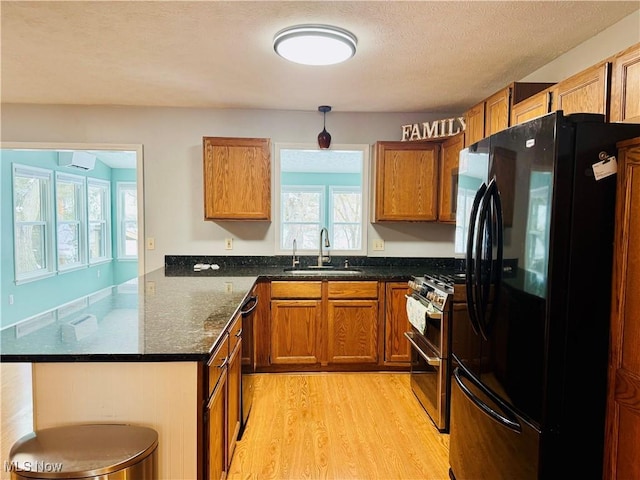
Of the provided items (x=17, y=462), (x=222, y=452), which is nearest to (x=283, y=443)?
(x=222, y=452)

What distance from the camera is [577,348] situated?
141 cm

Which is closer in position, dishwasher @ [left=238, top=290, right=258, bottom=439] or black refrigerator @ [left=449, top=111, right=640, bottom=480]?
black refrigerator @ [left=449, top=111, right=640, bottom=480]

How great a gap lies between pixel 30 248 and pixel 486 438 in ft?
17.4

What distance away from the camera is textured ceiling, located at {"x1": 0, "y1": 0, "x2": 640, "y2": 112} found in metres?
1.91

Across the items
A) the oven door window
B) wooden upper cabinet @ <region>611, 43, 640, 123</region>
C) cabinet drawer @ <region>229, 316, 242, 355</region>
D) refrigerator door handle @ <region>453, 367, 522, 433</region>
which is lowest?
Result: the oven door window

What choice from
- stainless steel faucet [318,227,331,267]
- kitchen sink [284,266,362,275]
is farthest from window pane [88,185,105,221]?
stainless steel faucet [318,227,331,267]

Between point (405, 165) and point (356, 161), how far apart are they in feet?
6.31

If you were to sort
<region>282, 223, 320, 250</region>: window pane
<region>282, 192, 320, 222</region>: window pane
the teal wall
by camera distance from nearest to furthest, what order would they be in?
the teal wall, <region>282, 223, 320, 250</region>: window pane, <region>282, 192, 320, 222</region>: window pane

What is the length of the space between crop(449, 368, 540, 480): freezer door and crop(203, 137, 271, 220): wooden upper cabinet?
7.25 ft

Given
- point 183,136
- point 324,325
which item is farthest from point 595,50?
point 183,136

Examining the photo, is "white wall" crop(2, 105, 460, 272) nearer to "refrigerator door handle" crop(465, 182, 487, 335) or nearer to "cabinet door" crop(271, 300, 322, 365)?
"cabinet door" crop(271, 300, 322, 365)

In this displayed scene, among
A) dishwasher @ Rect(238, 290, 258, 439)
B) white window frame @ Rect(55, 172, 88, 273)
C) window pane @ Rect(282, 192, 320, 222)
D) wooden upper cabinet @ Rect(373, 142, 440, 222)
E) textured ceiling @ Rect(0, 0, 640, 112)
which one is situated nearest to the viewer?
textured ceiling @ Rect(0, 0, 640, 112)

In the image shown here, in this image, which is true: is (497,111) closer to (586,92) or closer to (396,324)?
(586,92)

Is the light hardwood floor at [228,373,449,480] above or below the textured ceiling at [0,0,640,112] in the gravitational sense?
below
